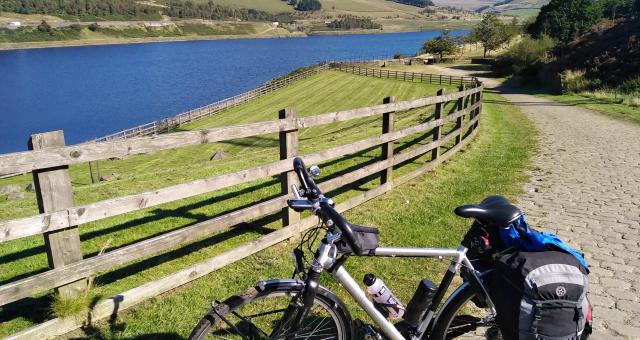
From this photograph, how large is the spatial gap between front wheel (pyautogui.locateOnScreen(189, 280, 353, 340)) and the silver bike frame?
5.3 inches

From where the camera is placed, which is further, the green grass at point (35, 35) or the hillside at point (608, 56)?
the green grass at point (35, 35)

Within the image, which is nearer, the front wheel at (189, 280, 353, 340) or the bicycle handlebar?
Result: the bicycle handlebar

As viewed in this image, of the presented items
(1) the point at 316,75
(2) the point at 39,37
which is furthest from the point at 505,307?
(2) the point at 39,37

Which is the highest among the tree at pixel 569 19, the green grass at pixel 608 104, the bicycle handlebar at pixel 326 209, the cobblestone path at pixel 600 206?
the tree at pixel 569 19

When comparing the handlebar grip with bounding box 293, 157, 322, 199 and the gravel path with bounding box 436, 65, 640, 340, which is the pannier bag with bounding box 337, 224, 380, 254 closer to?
the handlebar grip with bounding box 293, 157, 322, 199

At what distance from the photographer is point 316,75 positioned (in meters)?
64.0

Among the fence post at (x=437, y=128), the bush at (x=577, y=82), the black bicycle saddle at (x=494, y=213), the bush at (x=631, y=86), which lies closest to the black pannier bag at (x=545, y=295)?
the black bicycle saddle at (x=494, y=213)

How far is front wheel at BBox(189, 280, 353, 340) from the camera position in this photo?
9.09ft

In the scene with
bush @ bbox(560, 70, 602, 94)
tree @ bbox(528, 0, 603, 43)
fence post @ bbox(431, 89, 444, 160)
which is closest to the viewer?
fence post @ bbox(431, 89, 444, 160)

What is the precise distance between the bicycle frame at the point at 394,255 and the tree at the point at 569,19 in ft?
253

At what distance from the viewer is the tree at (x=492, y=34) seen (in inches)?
3253

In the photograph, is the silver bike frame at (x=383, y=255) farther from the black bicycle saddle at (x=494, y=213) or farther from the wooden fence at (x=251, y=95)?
the wooden fence at (x=251, y=95)

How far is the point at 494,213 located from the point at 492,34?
3555 inches

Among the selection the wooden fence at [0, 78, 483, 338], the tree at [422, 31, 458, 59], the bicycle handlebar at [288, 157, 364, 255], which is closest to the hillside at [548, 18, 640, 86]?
the wooden fence at [0, 78, 483, 338]
